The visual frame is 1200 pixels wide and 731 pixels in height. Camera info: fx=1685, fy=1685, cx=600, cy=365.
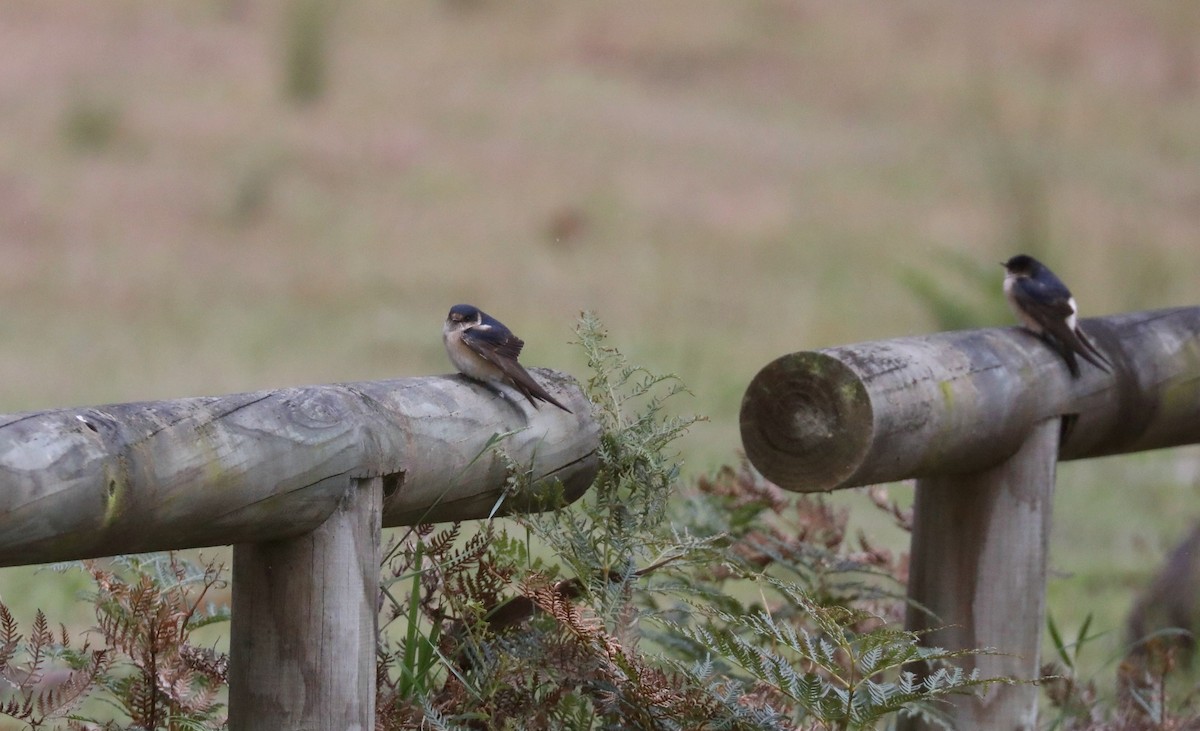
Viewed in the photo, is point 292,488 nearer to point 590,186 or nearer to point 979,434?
point 979,434

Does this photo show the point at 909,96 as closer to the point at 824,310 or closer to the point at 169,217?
the point at 824,310

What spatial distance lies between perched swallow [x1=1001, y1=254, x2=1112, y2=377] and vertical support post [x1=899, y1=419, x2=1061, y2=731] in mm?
153

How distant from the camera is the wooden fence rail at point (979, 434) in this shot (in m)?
2.78

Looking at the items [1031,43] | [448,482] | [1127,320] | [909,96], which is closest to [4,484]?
[448,482]

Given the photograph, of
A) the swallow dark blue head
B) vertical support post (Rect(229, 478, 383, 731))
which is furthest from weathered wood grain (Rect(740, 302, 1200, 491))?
vertical support post (Rect(229, 478, 383, 731))

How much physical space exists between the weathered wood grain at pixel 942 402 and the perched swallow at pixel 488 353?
0.38m

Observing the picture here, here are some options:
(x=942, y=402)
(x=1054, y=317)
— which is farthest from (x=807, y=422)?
(x=1054, y=317)

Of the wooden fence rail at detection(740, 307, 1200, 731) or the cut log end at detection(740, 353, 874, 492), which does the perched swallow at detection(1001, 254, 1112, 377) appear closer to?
the wooden fence rail at detection(740, 307, 1200, 731)

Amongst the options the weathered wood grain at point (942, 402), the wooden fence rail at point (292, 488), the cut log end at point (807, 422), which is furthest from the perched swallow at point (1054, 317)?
the wooden fence rail at point (292, 488)

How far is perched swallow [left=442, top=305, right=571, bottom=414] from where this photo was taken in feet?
8.93

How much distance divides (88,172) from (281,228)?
5.70 feet

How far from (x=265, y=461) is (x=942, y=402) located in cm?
122

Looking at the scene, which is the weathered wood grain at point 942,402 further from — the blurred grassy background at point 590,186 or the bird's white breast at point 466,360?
the blurred grassy background at point 590,186

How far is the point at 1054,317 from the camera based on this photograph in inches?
129
